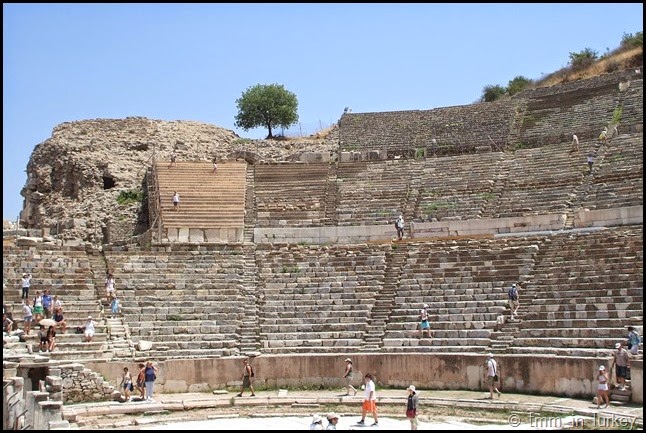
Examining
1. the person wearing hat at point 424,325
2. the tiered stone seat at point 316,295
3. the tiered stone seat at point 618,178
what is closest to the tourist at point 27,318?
the tiered stone seat at point 316,295

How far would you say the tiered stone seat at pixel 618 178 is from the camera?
27828mm

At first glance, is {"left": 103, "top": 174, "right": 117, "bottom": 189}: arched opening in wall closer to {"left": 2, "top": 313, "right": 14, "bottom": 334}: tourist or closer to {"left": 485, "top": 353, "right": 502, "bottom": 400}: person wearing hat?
{"left": 2, "top": 313, "right": 14, "bottom": 334}: tourist

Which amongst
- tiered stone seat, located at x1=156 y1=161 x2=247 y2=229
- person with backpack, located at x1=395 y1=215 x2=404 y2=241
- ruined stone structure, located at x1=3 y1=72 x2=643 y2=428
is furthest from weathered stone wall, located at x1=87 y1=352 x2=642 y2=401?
tiered stone seat, located at x1=156 y1=161 x2=247 y2=229

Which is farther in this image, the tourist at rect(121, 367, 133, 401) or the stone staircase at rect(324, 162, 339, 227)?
the stone staircase at rect(324, 162, 339, 227)

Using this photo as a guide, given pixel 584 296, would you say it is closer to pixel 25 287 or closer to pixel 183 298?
pixel 183 298

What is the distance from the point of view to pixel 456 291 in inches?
912

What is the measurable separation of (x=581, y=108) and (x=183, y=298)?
72.8ft

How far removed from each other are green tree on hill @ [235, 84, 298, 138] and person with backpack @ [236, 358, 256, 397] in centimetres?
2833

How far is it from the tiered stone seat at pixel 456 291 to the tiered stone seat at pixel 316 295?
976 mm

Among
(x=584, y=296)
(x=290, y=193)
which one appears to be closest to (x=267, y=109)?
(x=290, y=193)

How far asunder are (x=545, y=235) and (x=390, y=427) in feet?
37.2

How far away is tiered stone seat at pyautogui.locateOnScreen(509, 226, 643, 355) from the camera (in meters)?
19.7

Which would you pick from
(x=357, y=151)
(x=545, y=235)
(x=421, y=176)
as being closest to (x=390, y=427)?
(x=545, y=235)

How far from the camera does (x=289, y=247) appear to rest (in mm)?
27797
